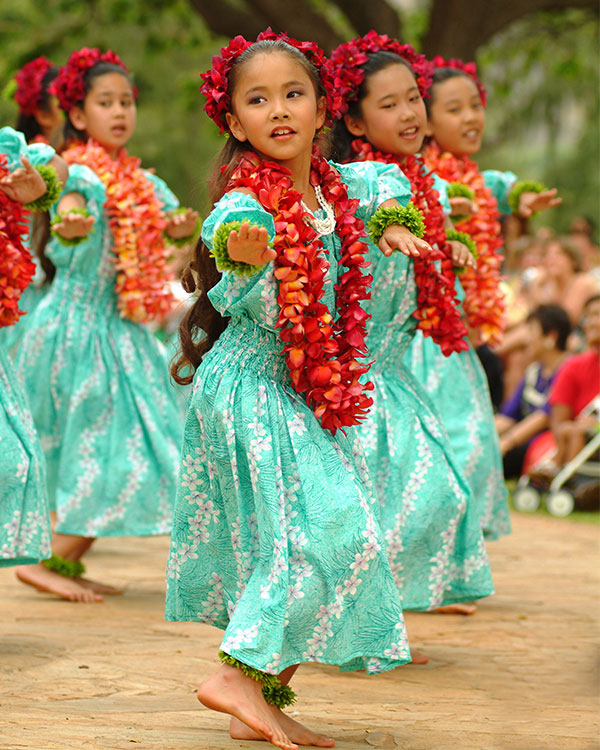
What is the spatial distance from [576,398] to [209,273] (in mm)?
5292

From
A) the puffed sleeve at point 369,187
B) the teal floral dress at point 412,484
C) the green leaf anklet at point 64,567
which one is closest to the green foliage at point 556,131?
the green leaf anklet at point 64,567

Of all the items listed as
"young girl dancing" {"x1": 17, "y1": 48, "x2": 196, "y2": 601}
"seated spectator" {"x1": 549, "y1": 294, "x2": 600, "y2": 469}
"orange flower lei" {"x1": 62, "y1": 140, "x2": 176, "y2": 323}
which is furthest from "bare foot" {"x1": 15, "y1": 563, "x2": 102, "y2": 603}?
"seated spectator" {"x1": 549, "y1": 294, "x2": 600, "y2": 469}

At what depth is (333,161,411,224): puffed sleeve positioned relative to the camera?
3.71m

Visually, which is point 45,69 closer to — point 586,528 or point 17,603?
point 17,603

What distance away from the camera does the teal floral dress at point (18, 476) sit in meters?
4.06

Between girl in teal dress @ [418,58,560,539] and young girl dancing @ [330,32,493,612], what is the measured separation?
2.36 feet

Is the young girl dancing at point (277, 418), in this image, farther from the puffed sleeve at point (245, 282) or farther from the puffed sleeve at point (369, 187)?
the puffed sleeve at point (369, 187)

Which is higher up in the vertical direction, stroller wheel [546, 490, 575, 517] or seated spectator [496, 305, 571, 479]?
seated spectator [496, 305, 571, 479]

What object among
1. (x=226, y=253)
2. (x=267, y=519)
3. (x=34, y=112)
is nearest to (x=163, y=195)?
(x=34, y=112)

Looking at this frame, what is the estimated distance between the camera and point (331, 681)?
13.3 ft

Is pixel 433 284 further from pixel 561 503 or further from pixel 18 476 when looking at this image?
pixel 561 503

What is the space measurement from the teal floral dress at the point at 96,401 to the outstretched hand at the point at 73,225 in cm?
42

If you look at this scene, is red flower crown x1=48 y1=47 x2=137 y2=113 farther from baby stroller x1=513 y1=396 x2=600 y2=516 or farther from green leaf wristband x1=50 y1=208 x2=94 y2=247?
baby stroller x1=513 y1=396 x2=600 y2=516

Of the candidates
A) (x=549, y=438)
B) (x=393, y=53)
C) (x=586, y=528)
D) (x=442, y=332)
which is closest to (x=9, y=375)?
(x=442, y=332)
